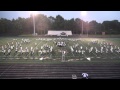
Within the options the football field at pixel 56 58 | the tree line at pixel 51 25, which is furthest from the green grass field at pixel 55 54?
the tree line at pixel 51 25

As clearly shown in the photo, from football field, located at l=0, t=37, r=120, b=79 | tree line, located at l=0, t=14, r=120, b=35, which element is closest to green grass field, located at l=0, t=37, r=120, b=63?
football field, located at l=0, t=37, r=120, b=79

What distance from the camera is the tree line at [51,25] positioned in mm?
3986

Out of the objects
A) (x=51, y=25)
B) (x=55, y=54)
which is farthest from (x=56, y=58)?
(x=51, y=25)

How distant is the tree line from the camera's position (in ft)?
13.1

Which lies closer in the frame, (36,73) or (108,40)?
(36,73)

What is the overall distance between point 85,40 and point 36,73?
3.96 ft

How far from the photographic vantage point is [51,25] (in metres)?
4.04

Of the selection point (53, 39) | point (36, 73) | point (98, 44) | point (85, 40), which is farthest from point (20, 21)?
point (98, 44)

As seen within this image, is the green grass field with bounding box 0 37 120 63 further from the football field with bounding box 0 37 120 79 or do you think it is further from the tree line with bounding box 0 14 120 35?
the tree line with bounding box 0 14 120 35

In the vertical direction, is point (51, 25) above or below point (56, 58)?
above

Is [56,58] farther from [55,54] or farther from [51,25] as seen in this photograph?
[51,25]

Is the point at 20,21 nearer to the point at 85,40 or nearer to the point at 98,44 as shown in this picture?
the point at 85,40
